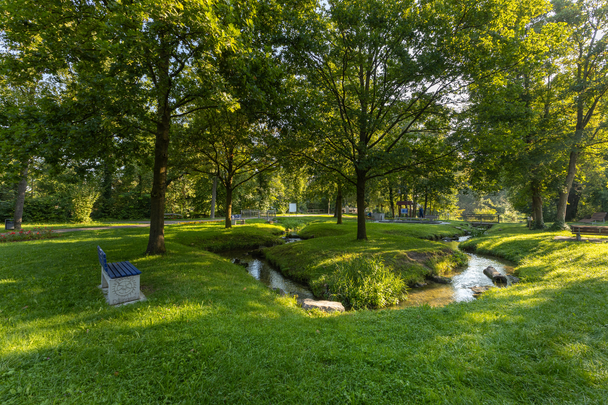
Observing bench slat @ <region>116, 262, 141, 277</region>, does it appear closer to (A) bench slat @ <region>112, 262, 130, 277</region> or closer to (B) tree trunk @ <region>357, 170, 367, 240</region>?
(A) bench slat @ <region>112, 262, 130, 277</region>

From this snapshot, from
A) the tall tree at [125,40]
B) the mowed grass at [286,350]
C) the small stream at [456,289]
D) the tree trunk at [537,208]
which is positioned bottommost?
the small stream at [456,289]

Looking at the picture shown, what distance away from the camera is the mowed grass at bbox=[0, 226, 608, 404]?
2.64 m

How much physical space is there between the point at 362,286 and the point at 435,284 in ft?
12.1

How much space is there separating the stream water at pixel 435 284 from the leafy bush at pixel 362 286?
41 centimetres

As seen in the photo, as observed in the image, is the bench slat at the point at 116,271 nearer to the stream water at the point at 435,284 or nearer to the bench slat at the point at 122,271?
the bench slat at the point at 122,271

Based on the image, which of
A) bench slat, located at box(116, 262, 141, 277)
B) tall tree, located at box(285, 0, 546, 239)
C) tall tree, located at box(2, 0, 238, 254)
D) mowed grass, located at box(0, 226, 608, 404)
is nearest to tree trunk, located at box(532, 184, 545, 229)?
tall tree, located at box(285, 0, 546, 239)

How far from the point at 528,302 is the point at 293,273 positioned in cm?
726

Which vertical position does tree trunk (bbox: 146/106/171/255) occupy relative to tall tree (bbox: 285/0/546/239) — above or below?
below

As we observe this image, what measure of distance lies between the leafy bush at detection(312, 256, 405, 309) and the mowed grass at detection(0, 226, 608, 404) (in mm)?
1922

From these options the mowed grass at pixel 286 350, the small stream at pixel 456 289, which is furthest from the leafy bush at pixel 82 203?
the small stream at pixel 456 289

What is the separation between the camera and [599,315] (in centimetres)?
421

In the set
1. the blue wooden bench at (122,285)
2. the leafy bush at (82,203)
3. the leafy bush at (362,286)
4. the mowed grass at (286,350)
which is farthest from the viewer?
the leafy bush at (82,203)

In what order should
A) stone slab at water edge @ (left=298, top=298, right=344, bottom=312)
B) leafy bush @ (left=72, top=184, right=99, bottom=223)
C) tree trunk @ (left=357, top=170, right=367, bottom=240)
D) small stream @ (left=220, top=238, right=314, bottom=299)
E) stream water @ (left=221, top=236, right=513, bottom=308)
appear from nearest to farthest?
stone slab at water edge @ (left=298, top=298, right=344, bottom=312) → stream water @ (left=221, top=236, right=513, bottom=308) → small stream @ (left=220, top=238, right=314, bottom=299) → tree trunk @ (left=357, top=170, right=367, bottom=240) → leafy bush @ (left=72, top=184, right=99, bottom=223)

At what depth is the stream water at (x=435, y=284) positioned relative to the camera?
25.2ft
